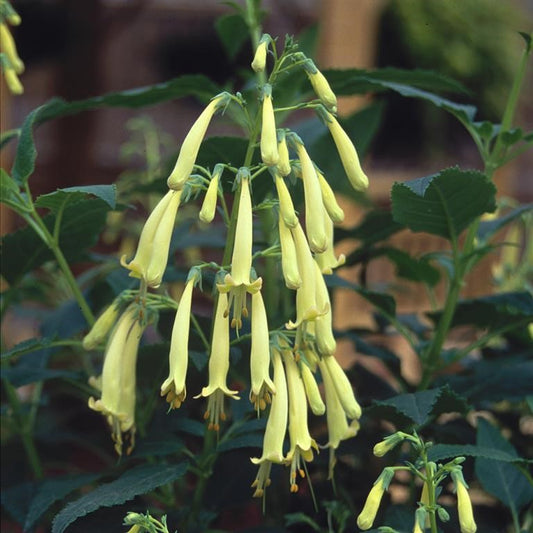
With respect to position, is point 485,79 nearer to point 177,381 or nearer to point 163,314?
point 163,314

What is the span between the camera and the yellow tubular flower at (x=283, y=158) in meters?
1.01

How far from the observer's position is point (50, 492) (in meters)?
1.25

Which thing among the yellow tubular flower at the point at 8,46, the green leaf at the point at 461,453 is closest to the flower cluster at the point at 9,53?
the yellow tubular flower at the point at 8,46

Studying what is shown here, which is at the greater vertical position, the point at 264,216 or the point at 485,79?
the point at 264,216

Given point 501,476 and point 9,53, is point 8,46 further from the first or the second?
point 501,476

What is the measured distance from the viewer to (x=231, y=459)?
4.49 feet

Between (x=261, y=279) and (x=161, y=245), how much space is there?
0.38 ft

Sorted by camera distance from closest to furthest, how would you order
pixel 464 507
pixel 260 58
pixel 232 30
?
pixel 464 507 < pixel 260 58 < pixel 232 30

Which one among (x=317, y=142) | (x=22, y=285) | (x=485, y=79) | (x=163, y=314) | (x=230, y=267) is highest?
(x=230, y=267)

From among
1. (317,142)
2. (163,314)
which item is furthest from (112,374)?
(317,142)

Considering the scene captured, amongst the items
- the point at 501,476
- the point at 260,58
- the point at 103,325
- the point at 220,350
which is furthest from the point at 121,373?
the point at 501,476

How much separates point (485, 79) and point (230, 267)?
3280 mm

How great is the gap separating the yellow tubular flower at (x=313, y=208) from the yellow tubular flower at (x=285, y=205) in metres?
0.02

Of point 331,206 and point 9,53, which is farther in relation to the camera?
point 9,53
